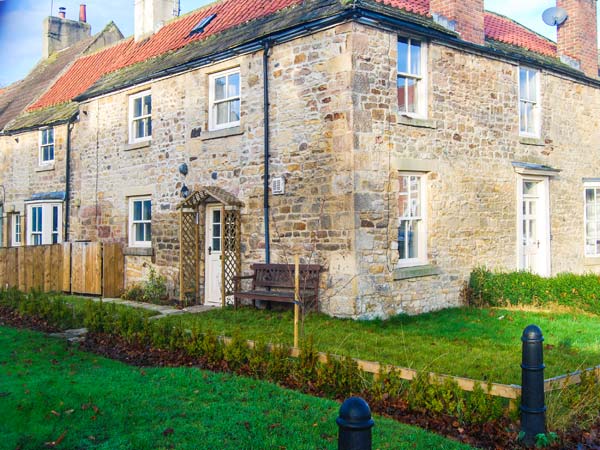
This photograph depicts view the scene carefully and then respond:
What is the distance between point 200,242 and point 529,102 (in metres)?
9.09

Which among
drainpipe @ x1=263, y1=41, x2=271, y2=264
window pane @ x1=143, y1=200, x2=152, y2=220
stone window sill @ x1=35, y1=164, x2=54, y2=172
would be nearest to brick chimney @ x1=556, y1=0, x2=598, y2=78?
drainpipe @ x1=263, y1=41, x2=271, y2=264

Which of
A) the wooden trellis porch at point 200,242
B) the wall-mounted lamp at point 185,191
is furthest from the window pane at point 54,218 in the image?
the wooden trellis porch at point 200,242

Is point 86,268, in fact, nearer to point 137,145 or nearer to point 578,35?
point 137,145

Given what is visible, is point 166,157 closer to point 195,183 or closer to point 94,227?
point 195,183

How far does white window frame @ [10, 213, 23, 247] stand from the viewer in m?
21.7

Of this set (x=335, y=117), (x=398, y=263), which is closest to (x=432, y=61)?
(x=335, y=117)

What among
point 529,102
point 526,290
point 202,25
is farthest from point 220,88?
point 526,290

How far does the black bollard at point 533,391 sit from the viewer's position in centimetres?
534

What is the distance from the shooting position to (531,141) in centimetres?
1513

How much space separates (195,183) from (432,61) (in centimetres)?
615

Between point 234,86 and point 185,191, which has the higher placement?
point 234,86

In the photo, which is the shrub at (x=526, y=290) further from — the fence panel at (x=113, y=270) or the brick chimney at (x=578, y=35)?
the fence panel at (x=113, y=270)

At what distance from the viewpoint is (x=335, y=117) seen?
444 inches

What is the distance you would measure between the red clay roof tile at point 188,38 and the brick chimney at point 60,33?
180 inches
